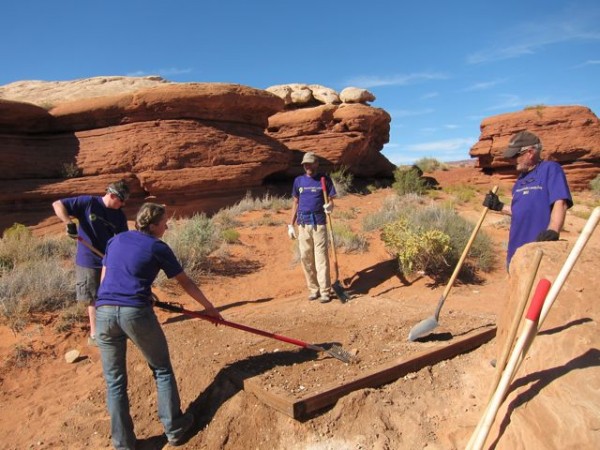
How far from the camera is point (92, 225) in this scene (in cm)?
478

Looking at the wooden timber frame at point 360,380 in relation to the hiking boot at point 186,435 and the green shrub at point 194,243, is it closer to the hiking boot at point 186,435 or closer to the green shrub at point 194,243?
the hiking boot at point 186,435

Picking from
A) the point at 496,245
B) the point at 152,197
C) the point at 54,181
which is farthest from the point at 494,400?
the point at 54,181

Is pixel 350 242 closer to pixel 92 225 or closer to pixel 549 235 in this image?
pixel 92 225

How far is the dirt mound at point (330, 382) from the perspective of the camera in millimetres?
2598

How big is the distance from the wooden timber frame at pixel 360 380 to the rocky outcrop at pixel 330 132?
1394 cm

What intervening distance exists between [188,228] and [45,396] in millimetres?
5424

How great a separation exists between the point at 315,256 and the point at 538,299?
449 cm

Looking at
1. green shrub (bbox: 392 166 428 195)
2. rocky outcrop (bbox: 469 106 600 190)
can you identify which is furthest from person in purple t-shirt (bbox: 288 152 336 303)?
rocky outcrop (bbox: 469 106 600 190)

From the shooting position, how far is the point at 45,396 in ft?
14.2

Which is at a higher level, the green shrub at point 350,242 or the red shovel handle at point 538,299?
the red shovel handle at point 538,299

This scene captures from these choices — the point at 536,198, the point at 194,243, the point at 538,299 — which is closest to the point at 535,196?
the point at 536,198

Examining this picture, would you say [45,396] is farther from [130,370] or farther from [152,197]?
[152,197]

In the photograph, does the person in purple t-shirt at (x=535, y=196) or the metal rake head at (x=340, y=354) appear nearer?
the person in purple t-shirt at (x=535, y=196)

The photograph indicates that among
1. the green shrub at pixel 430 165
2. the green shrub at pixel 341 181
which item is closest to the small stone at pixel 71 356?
the green shrub at pixel 341 181
